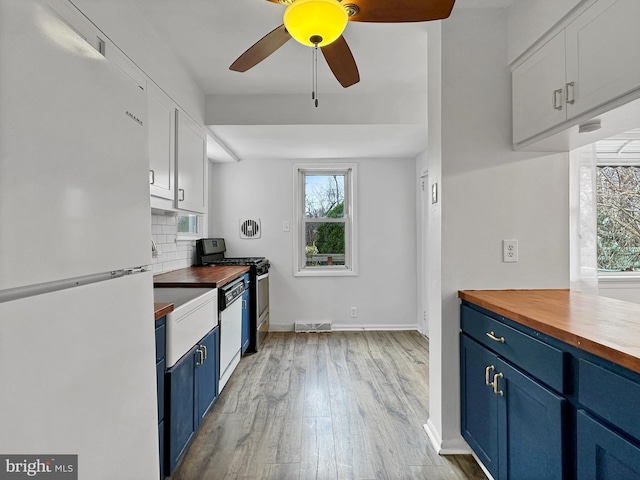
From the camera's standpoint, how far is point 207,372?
2.19 metres

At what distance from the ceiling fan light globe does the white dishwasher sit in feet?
5.73

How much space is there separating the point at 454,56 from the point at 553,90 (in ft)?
1.96

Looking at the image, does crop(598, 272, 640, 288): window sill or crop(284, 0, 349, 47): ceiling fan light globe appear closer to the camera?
crop(284, 0, 349, 47): ceiling fan light globe

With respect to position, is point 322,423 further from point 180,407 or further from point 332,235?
point 332,235

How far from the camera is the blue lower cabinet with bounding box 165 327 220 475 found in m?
1.60

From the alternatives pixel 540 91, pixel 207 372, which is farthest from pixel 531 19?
pixel 207 372

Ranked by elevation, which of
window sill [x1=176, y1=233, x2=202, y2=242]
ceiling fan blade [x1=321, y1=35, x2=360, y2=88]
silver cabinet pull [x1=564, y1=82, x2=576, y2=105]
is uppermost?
ceiling fan blade [x1=321, y1=35, x2=360, y2=88]

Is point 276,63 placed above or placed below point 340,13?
above

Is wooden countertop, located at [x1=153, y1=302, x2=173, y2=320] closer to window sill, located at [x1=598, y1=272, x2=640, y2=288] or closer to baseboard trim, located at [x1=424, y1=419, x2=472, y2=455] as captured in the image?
baseboard trim, located at [x1=424, y1=419, x2=472, y2=455]

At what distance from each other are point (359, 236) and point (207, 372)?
2.74 metres

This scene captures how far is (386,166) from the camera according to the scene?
14.7ft

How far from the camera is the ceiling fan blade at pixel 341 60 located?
5.62ft

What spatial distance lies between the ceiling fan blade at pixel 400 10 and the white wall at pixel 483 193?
543mm

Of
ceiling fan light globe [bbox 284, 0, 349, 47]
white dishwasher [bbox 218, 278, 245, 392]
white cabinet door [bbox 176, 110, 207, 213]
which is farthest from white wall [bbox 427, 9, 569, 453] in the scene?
white cabinet door [bbox 176, 110, 207, 213]
